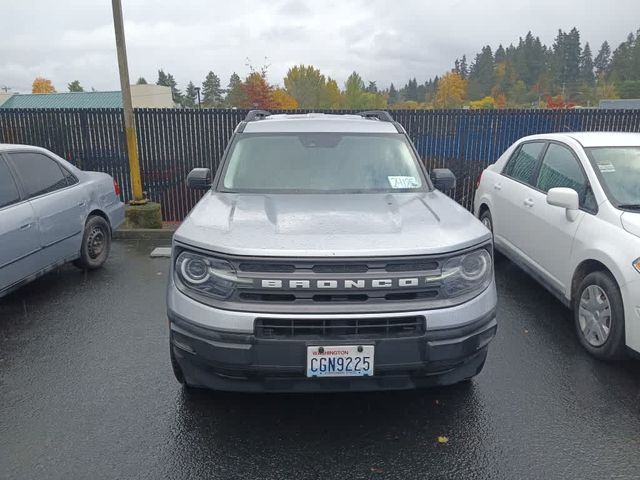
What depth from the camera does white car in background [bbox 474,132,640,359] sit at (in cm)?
341

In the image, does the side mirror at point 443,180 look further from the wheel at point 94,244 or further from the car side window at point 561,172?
the wheel at point 94,244

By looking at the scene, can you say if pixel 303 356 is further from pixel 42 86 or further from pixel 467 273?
pixel 42 86

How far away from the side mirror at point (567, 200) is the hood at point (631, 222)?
1.30 feet

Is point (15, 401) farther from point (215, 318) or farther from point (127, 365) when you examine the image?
point (215, 318)

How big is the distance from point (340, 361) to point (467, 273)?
86 cm

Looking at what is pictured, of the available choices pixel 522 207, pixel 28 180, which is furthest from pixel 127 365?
pixel 522 207

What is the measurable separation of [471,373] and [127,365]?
8.04 feet

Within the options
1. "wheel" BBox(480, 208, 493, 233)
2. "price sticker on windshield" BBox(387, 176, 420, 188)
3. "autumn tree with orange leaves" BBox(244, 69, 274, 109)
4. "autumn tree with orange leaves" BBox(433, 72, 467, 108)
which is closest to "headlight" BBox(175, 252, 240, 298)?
"price sticker on windshield" BBox(387, 176, 420, 188)

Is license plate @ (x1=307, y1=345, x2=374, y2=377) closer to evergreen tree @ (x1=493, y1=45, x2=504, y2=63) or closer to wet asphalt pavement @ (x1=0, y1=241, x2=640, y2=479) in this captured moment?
wet asphalt pavement @ (x1=0, y1=241, x2=640, y2=479)

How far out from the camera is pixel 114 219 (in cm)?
628

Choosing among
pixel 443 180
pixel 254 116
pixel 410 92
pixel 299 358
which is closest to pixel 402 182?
pixel 443 180

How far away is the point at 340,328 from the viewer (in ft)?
8.13

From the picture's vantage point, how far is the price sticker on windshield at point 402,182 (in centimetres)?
378

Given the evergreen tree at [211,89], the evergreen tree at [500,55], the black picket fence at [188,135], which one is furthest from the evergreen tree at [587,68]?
the black picket fence at [188,135]
